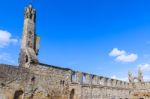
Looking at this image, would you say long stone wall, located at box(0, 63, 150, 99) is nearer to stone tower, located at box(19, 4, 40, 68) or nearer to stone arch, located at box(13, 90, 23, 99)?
stone arch, located at box(13, 90, 23, 99)

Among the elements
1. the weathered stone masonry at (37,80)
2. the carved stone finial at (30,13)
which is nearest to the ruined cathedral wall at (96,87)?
the weathered stone masonry at (37,80)

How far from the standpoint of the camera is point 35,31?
79.6 ft

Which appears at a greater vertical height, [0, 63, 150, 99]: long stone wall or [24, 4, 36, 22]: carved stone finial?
[24, 4, 36, 22]: carved stone finial

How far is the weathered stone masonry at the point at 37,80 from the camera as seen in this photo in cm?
1942

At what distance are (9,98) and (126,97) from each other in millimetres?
20758

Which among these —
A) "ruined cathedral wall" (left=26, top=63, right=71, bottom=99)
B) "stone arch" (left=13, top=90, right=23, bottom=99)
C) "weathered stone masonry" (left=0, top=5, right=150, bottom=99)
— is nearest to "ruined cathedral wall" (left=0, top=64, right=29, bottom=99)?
"weathered stone masonry" (left=0, top=5, right=150, bottom=99)

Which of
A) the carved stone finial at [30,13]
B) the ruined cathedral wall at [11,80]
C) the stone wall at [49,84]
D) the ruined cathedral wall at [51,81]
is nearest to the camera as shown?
the ruined cathedral wall at [11,80]

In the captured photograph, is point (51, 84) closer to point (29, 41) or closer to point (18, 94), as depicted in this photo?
point (18, 94)

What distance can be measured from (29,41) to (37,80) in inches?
168

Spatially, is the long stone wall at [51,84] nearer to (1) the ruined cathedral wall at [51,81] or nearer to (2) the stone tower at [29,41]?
(1) the ruined cathedral wall at [51,81]

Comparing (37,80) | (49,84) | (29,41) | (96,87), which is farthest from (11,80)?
(96,87)

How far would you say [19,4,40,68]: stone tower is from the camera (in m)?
21.7

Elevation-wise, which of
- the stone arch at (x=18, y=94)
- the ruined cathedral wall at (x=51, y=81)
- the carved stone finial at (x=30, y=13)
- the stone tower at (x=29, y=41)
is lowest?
the stone arch at (x=18, y=94)

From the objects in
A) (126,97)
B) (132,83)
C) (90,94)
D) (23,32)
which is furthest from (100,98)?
(23,32)
